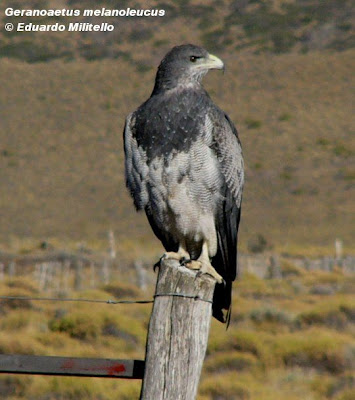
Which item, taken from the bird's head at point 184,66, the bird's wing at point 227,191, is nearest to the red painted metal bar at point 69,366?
the bird's wing at point 227,191

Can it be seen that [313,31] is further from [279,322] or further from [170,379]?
[170,379]

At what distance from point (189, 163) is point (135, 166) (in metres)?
0.38

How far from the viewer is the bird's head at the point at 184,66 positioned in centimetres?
649

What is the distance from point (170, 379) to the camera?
4090mm

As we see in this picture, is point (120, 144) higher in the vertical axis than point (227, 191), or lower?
higher

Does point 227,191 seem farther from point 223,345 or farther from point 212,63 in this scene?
point 223,345

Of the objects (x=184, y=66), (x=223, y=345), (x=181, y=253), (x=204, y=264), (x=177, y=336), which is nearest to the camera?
(x=177, y=336)

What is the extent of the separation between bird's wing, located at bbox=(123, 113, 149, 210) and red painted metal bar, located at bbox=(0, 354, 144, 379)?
2.26 meters

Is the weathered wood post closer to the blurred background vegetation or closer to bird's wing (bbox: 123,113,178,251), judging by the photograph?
bird's wing (bbox: 123,113,178,251)

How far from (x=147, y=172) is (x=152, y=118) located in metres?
0.34

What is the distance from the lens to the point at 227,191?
6363mm

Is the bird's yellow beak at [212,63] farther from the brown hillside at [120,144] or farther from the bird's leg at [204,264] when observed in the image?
the brown hillside at [120,144]

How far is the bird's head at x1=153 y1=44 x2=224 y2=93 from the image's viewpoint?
21.3 feet

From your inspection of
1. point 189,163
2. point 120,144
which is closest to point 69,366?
point 189,163
